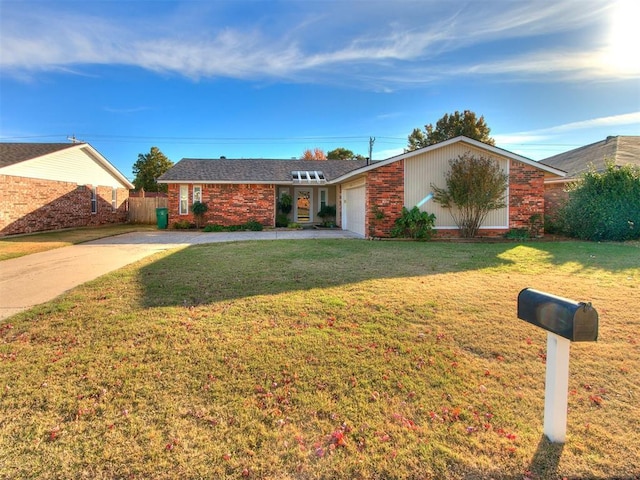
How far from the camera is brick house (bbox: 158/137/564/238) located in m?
13.4

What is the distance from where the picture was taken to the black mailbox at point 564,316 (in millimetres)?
2109

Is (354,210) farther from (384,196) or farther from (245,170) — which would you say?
(245,170)

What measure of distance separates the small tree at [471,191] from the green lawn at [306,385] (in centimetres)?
714

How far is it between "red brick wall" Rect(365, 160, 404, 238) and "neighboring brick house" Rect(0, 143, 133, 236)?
16161 millimetres

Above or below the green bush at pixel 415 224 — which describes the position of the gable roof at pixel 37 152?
above

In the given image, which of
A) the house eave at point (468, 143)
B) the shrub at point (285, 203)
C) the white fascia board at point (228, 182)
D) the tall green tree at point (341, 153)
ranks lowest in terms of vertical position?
the shrub at point (285, 203)

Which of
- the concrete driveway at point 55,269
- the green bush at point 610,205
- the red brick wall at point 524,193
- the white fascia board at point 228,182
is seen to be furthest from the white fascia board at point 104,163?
the green bush at point 610,205

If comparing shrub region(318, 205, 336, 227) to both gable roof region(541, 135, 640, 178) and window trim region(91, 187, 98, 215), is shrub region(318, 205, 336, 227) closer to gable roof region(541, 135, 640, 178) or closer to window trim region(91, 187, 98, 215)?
gable roof region(541, 135, 640, 178)

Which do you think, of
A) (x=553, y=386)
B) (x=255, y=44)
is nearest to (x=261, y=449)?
(x=553, y=386)

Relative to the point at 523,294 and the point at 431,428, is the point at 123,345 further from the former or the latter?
the point at 523,294

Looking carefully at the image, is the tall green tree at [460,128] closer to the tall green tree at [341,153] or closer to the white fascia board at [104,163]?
the tall green tree at [341,153]

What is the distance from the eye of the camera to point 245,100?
701 inches

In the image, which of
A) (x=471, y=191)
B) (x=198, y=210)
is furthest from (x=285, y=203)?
(x=471, y=191)

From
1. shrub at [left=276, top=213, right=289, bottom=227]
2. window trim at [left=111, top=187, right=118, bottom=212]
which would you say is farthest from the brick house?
window trim at [left=111, top=187, right=118, bottom=212]
